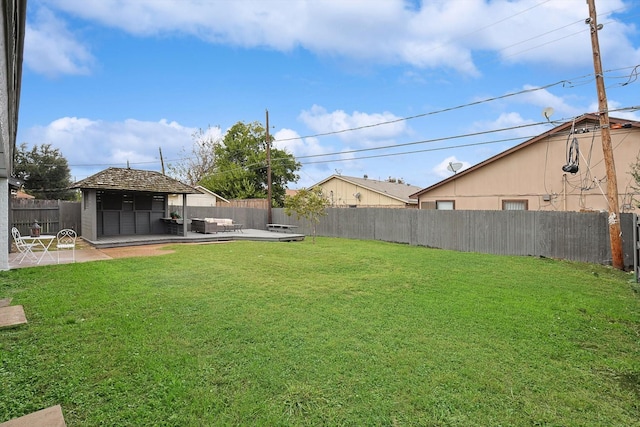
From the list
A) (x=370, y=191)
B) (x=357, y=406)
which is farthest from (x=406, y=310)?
(x=370, y=191)

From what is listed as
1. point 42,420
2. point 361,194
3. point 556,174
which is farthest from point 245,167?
point 42,420

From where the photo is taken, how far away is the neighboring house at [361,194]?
84.6 ft

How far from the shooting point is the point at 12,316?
4.46 meters

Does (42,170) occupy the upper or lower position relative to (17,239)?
upper

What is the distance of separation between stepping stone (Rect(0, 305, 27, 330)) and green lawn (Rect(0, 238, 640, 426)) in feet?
0.41

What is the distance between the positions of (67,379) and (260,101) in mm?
20656

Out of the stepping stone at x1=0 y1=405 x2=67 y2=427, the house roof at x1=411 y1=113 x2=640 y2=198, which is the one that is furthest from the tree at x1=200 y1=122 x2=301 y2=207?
the stepping stone at x1=0 y1=405 x2=67 y2=427

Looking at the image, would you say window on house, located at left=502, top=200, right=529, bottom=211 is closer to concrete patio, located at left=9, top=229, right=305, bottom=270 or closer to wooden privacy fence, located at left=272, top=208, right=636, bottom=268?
wooden privacy fence, located at left=272, top=208, right=636, bottom=268

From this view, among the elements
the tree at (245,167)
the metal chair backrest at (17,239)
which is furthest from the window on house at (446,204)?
the tree at (245,167)

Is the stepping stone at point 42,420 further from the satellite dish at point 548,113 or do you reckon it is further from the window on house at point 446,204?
the window on house at point 446,204

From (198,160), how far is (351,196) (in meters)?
18.8

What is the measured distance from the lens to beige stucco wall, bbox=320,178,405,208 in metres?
25.9

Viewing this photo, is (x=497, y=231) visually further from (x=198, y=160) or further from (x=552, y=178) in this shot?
(x=198, y=160)

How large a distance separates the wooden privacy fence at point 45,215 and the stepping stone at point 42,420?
16.4m
